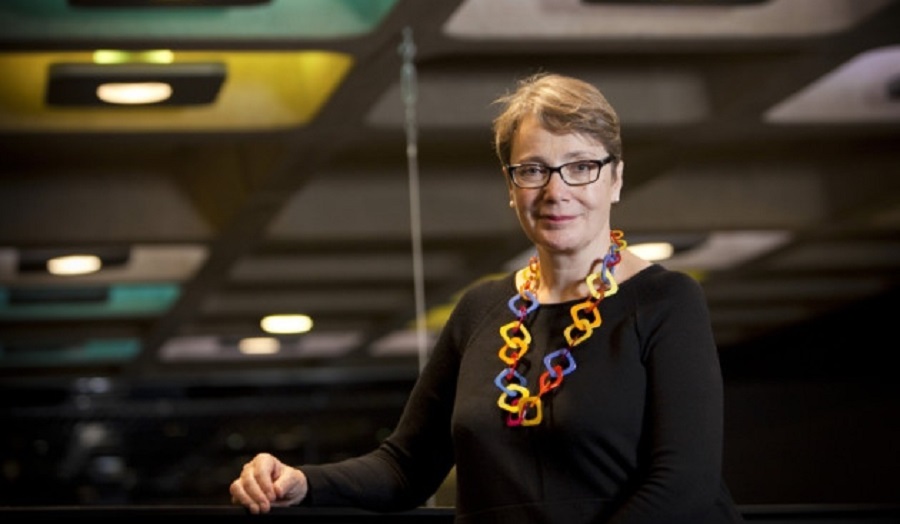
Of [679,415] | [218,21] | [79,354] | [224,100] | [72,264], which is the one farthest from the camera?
[72,264]

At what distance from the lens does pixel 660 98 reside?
7.14 meters

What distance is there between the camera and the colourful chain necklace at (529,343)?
2.20 m

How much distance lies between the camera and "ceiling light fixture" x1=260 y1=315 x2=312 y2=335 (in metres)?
7.79

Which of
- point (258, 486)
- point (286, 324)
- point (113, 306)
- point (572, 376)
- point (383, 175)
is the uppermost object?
point (383, 175)

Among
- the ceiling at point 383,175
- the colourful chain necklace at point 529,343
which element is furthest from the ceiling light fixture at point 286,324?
the colourful chain necklace at point 529,343

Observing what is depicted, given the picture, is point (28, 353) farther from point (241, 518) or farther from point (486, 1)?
point (241, 518)

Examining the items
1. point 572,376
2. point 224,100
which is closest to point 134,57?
point 224,100

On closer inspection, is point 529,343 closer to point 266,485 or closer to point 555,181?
point 555,181

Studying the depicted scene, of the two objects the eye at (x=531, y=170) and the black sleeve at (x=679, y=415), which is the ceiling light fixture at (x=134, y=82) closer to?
the eye at (x=531, y=170)

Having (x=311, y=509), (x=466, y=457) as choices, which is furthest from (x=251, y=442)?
(x=466, y=457)

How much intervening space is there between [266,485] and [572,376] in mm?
433

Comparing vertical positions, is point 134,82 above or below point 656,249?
above

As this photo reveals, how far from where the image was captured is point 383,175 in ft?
25.4

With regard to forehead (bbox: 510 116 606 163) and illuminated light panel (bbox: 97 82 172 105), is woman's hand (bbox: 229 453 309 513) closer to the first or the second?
forehead (bbox: 510 116 606 163)
